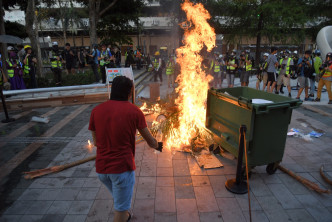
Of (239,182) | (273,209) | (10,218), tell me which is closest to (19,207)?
(10,218)

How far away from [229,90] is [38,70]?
467 inches

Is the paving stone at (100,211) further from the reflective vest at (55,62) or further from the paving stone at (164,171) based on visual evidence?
the reflective vest at (55,62)

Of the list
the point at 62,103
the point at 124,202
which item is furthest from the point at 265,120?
the point at 62,103

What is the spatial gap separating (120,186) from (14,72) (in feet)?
34.5

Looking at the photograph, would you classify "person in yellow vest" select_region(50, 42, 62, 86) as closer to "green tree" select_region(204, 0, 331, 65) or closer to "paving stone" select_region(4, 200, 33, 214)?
"paving stone" select_region(4, 200, 33, 214)

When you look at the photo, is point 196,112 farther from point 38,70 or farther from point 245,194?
point 38,70

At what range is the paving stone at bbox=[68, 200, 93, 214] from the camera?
3.50m

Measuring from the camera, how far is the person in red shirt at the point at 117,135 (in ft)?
8.18

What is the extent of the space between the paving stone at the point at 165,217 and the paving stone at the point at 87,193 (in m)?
1.18

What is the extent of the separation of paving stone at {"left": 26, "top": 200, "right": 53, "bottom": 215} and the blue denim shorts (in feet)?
5.27

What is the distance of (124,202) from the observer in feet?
8.87

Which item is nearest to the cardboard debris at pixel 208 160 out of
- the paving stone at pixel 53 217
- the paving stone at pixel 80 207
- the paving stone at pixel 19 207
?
the paving stone at pixel 80 207

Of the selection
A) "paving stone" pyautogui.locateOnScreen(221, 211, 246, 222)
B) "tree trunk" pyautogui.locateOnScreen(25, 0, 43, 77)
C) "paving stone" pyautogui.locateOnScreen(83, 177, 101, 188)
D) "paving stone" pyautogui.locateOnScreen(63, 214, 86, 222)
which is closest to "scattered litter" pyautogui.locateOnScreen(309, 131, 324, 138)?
"paving stone" pyautogui.locateOnScreen(221, 211, 246, 222)

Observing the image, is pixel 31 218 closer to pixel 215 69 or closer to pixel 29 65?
pixel 29 65
